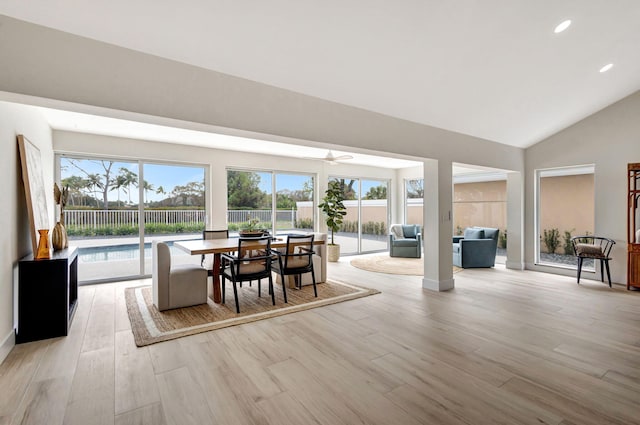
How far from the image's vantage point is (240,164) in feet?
21.0

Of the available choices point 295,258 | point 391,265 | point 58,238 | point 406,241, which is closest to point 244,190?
point 295,258

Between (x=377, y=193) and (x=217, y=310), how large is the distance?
614 centimetres

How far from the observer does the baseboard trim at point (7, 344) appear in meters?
2.53

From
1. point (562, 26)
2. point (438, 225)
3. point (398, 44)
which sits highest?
point (562, 26)

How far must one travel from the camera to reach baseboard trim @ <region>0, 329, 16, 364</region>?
99.6 inches

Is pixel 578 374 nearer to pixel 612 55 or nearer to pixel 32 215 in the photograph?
pixel 612 55

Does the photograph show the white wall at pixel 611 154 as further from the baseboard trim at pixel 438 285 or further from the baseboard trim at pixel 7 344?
the baseboard trim at pixel 7 344

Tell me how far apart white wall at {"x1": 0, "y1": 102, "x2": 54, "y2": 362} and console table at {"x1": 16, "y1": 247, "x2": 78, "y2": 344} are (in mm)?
84

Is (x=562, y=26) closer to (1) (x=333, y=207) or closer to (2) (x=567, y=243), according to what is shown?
(2) (x=567, y=243)

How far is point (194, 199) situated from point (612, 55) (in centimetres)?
667

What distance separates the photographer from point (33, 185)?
3338 millimetres

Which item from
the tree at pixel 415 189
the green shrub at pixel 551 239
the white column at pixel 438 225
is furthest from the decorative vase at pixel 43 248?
the tree at pixel 415 189

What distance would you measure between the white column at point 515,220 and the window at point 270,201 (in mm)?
4251

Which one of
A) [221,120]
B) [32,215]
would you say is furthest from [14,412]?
[221,120]
